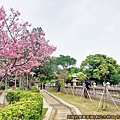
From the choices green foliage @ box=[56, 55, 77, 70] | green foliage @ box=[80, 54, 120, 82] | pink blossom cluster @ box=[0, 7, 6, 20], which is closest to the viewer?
pink blossom cluster @ box=[0, 7, 6, 20]

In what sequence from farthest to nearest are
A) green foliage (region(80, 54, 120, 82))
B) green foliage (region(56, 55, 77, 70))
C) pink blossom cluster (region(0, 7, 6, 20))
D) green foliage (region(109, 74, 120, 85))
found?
1. green foliage (region(56, 55, 77, 70))
2. green foliage (region(80, 54, 120, 82))
3. green foliage (region(109, 74, 120, 85))
4. pink blossom cluster (region(0, 7, 6, 20))

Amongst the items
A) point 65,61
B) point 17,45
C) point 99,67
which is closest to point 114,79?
point 99,67

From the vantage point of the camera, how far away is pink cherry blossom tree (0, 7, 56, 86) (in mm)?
5090

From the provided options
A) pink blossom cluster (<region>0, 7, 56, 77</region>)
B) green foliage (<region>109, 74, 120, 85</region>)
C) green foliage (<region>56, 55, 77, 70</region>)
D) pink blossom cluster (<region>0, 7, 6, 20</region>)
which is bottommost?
green foliage (<region>109, 74, 120, 85</region>)

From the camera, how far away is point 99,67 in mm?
33094

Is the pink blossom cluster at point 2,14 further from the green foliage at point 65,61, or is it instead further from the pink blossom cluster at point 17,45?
the green foliage at point 65,61

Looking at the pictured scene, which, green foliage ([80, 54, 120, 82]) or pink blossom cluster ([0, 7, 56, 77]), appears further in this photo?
green foliage ([80, 54, 120, 82])

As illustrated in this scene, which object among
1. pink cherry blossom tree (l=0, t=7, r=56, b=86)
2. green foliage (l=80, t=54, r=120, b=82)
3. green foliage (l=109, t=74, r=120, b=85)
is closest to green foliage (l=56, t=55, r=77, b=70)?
green foliage (l=80, t=54, r=120, b=82)

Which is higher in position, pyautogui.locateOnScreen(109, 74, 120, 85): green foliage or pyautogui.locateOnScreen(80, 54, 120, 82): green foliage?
pyautogui.locateOnScreen(80, 54, 120, 82): green foliage

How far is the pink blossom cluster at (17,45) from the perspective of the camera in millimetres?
5090

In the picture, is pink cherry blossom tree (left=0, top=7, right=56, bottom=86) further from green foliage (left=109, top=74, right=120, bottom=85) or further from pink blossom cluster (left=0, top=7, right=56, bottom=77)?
green foliage (left=109, top=74, right=120, bottom=85)

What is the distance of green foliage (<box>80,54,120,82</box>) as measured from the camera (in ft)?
106

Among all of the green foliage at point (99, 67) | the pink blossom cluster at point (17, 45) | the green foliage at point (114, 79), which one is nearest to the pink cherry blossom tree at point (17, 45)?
the pink blossom cluster at point (17, 45)

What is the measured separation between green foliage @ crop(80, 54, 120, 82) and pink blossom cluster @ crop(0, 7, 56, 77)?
25.9 metres
